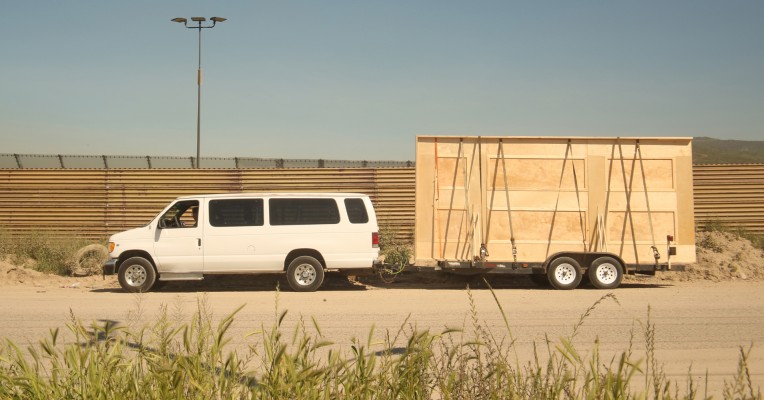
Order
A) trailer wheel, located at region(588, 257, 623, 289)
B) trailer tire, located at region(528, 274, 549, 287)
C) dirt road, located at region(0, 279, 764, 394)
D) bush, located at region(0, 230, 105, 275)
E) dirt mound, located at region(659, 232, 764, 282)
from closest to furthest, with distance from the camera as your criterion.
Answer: dirt road, located at region(0, 279, 764, 394), trailer wheel, located at region(588, 257, 623, 289), trailer tire, located at region(528, 274, 549, 287), dirt mound, located at region(659, 232, 764, 282), bush, located at region(0, 230, 105, 275)

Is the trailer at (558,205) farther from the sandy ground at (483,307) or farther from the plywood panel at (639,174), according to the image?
the sandy ground at (483,307)

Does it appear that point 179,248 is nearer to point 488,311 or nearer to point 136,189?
point 488,311

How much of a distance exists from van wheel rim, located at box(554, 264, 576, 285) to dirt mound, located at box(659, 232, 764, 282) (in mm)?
3565

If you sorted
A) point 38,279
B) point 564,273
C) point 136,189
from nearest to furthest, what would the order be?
point 564,273
point 38,279
point 136,189

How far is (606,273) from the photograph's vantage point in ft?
50.5

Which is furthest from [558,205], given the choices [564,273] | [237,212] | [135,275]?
[135,275]

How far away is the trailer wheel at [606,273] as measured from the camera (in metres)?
15.3

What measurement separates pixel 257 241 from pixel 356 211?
2.05m

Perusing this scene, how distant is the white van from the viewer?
1518 centimetres

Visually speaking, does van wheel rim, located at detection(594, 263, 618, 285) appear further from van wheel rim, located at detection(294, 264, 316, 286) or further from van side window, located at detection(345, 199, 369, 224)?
van wheel rim, located at detection(294, 264, 316, 286)

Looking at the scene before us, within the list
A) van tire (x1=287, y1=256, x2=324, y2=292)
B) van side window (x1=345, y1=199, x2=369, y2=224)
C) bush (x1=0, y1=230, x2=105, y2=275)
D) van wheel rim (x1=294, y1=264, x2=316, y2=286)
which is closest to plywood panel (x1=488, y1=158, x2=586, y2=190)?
van side window (x1=345, y1=199, x2=369, y2=224)

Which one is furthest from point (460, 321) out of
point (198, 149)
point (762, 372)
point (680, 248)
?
point (198, 149)

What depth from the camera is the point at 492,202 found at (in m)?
15.4

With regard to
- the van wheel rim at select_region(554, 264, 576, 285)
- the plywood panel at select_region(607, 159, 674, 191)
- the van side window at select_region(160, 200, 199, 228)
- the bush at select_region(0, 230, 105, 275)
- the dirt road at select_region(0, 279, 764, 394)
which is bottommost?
the dirt road at select_region(0, 279, 764, 394)
